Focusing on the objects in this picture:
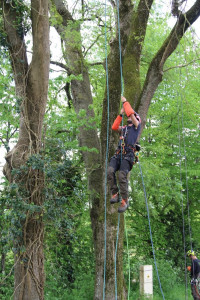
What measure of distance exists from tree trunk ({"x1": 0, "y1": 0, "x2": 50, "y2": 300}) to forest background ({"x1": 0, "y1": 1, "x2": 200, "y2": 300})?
0.15 ft

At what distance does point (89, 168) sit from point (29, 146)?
239cm

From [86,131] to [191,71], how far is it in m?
4.73

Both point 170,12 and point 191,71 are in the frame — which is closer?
point 170,12

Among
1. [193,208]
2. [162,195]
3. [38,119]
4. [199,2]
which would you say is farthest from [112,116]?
[193,208]

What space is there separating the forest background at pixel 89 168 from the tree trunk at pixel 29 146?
0.15 ft

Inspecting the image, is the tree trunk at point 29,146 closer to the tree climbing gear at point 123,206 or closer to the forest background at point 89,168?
the forest background at point 89,168

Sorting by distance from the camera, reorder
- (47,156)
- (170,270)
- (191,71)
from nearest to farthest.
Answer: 1. (47,156)
2. (191,71)
3. (170,270)

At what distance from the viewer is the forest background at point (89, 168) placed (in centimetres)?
831

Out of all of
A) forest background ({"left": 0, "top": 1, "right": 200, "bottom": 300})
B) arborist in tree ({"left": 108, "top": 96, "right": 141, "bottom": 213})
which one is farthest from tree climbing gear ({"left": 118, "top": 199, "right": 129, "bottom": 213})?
forest background ({"left": 0, "top": 1, "right": 200, "bottom": 300})

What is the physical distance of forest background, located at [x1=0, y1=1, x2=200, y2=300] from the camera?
8.31 m

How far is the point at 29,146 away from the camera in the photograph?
8.35 metres

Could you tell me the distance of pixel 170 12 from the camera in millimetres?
7789

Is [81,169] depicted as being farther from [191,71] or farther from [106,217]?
[191,71]

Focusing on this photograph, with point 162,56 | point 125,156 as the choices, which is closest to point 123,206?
point 125,156
